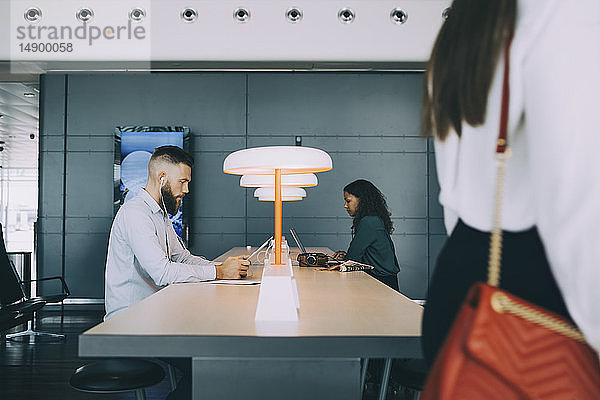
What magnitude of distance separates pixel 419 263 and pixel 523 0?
6639 millimetres

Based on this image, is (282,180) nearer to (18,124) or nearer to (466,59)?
(466,59)

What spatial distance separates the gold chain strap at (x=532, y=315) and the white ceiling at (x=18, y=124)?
866 cm

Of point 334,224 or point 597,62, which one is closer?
point 597,62

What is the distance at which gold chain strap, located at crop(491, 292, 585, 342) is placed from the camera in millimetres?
774

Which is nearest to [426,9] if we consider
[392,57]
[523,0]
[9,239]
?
[392,57]

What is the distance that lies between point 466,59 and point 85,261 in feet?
22.8

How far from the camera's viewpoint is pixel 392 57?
5.02 m

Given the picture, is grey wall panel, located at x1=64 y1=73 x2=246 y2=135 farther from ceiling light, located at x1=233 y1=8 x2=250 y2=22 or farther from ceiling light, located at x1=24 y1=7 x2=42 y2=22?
ceiling light, located at x1=233 y1=8 x2=250 y2=22

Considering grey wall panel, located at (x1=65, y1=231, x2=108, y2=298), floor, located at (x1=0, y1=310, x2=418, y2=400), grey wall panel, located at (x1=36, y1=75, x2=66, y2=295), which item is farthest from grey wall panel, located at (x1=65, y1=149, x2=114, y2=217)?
floor, located at (x1=0, y1=310, x2=418, y2=400)

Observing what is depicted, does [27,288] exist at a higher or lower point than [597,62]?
lower

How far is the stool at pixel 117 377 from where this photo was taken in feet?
6.70

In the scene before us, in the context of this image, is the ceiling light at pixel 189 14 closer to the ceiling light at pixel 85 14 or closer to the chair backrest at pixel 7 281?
the ceiling light at pixel 85 14

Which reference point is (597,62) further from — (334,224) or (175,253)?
(334,224)

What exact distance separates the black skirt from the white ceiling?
27.8 feet
